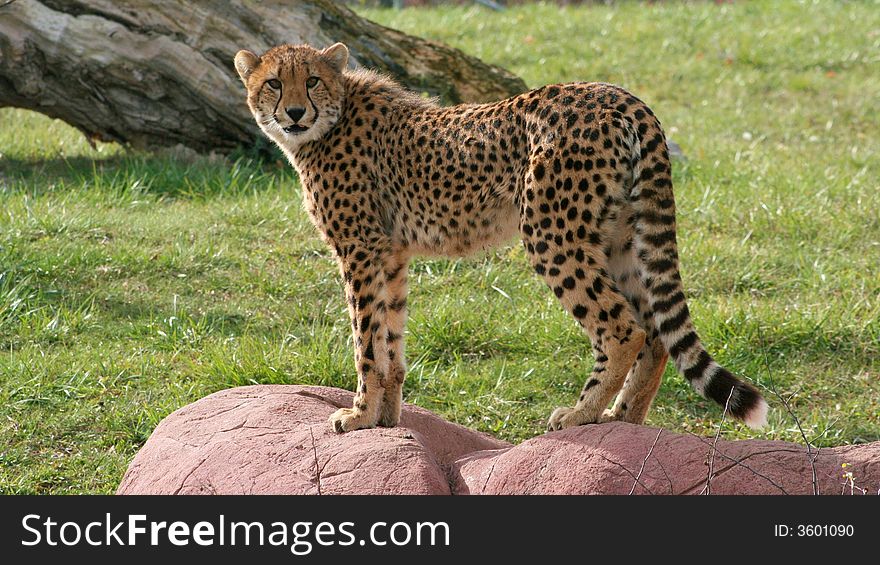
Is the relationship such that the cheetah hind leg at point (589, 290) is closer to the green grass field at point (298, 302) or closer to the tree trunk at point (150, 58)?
the green grass field at point (298, 302)

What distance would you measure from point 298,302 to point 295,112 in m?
1.60

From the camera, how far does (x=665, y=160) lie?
3.85 meters

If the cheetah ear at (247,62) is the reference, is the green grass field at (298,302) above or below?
below

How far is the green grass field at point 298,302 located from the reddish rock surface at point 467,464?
0.81 meters

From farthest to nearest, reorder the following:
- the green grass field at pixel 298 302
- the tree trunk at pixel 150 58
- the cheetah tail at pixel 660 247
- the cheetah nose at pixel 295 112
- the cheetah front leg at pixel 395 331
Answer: the tree trunk at pixel 150 58 → the green grass field at pixel 298 302 → the cheetah nose at pixel 295 112 → the cheetah front leg at pixel 395 331 → the cheetah tail at pixel 660 247

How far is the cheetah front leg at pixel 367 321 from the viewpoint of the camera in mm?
4184

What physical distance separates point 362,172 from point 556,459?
4.91 ft

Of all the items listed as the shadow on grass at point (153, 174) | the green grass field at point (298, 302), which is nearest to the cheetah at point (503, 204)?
the green grass field at point (298, 302)

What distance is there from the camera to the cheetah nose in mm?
4406

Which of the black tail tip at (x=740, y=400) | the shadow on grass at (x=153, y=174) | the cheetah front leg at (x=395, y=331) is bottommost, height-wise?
the shadow on grass at (x=153, y=174)

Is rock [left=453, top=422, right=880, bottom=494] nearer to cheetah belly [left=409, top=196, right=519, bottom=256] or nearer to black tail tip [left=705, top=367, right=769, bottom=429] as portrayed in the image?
black tail tip [left=705, top=367, right=769, bottom=429]

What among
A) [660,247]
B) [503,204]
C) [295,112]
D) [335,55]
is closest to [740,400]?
[660,247]

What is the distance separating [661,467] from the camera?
3.36 metres

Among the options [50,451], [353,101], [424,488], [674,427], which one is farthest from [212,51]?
[424,488]
